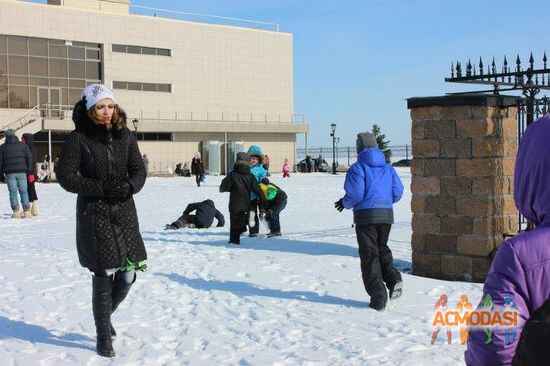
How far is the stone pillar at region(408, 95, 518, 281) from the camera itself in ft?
22.8

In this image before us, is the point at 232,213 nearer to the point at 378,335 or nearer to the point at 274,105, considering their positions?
the point at 378,335

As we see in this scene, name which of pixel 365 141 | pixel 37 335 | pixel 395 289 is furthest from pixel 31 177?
pixel 395 289

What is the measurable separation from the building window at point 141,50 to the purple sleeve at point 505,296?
158 ft

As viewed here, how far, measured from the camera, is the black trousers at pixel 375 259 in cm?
582

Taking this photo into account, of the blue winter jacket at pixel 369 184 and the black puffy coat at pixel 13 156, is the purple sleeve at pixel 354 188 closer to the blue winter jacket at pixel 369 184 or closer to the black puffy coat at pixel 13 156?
the blue winter jacket at pixel 369 184

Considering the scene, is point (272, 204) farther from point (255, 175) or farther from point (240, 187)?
point (240, 187)

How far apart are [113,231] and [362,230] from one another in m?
2.35

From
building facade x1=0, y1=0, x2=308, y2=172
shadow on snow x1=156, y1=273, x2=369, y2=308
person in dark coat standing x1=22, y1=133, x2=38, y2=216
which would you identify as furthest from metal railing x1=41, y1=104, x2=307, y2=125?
shadow on snow x1=156, y1=273, x2=369, y2=308

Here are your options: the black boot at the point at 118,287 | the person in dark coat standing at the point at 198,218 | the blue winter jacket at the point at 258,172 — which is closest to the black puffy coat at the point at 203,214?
the person in dark coat standing at the point at 198,218

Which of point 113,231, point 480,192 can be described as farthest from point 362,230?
point 113,231

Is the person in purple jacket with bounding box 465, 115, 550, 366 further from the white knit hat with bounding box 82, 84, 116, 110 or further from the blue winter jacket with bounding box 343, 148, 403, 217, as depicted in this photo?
the blue winter jacket with bounding box 343, 148, 403, 217

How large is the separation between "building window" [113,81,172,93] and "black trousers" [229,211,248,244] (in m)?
39.2

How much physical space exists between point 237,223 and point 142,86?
40.5 m

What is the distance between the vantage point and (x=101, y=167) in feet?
14.7
